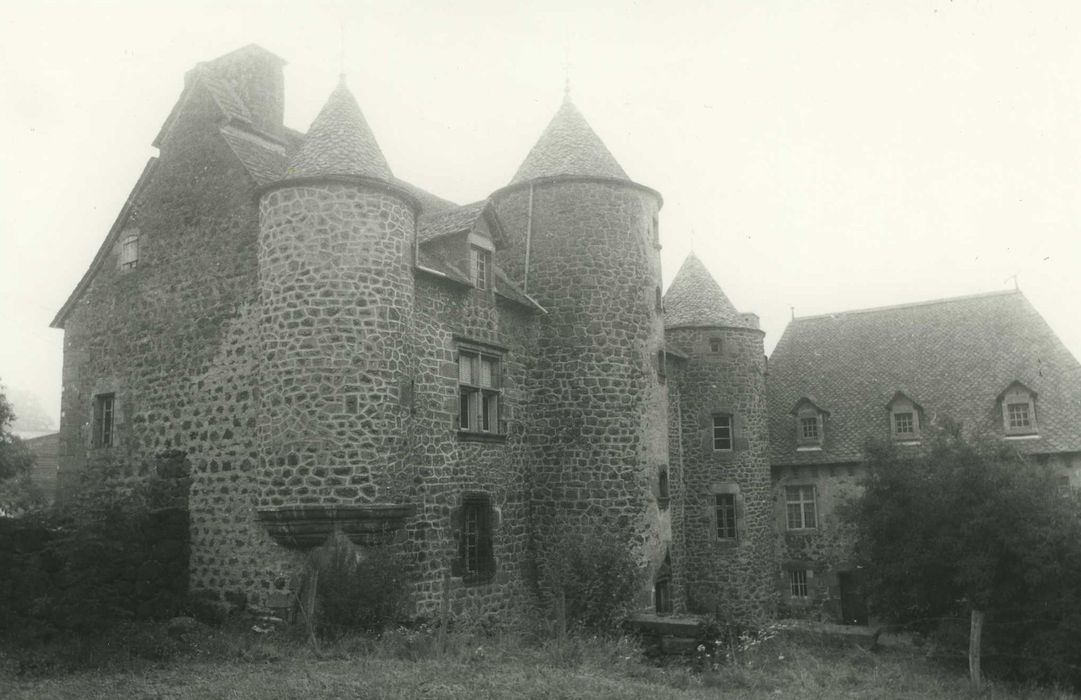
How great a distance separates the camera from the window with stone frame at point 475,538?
17266 millimetres

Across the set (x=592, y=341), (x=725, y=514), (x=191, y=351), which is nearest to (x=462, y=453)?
(x=592, y=341)

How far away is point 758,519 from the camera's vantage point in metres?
27.1

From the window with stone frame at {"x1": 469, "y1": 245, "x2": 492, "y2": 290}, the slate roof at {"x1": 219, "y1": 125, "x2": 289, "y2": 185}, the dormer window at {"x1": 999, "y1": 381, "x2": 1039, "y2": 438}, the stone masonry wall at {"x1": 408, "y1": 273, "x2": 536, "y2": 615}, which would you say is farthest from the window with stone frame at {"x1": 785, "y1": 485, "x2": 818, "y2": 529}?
the slate roof at {"x1": 219, "y1": 125, "x2": 289, "y2": 185}

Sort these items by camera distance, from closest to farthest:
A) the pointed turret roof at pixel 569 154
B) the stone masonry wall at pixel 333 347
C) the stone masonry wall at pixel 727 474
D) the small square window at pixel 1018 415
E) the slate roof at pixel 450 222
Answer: the stone masonry wall at pixel 333 347
the slate roof at pixel 450 222
the pointed turret roof at pixel 569 154
the stone masonry wall at pixel 727 474
the small square window at pixel 1018 415

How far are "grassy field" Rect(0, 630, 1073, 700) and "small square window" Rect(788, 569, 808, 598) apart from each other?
13953mm

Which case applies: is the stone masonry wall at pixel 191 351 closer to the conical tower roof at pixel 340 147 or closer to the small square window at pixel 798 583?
the conical tower roof at pixel 340 147

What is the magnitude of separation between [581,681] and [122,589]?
29.9 feet

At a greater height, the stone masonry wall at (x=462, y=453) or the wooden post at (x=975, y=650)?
the stone masonry wall at (x=462, y=453)

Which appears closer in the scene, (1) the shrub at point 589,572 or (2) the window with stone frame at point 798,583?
(1) the shrub at point 589,572

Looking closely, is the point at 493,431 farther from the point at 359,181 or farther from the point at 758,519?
the point at 758,519

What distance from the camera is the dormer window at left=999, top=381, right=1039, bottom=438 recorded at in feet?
92.8

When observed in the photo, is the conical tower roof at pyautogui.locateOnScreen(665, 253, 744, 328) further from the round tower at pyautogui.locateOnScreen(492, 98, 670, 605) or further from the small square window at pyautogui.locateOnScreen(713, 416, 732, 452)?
the round tower at pyautogui.locateOnScreen(492, 98, 670, 605)

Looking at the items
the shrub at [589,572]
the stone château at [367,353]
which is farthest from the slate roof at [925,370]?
the shrub at [589,572]

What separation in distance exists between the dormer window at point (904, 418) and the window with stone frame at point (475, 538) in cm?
1802
